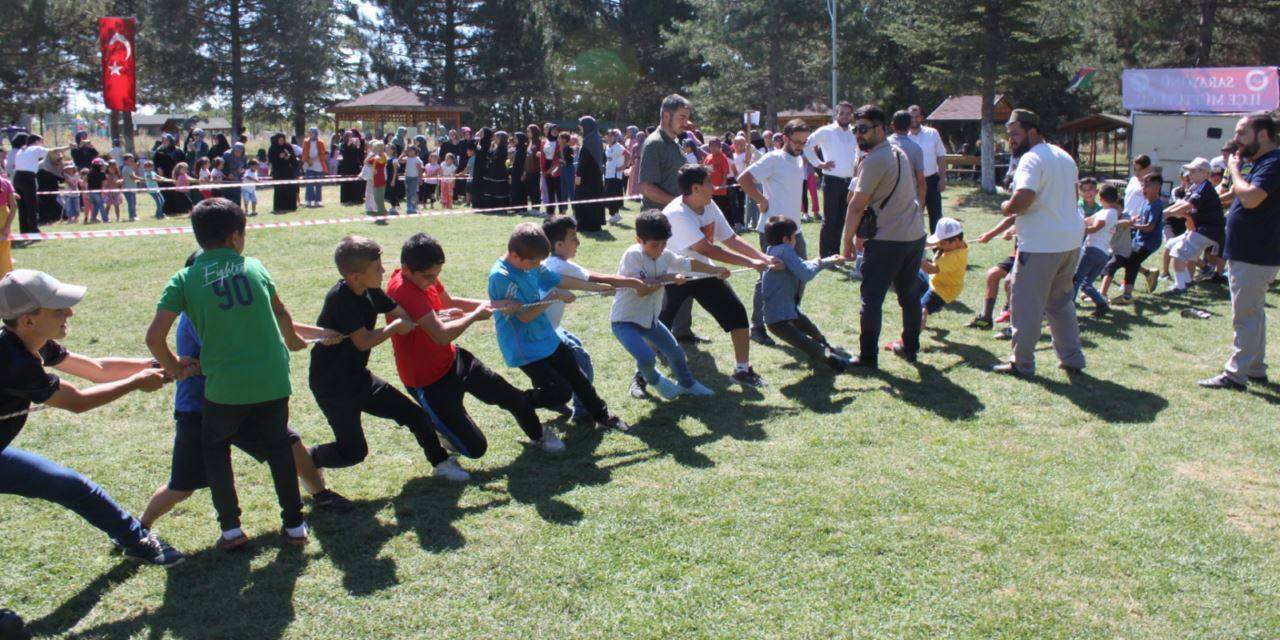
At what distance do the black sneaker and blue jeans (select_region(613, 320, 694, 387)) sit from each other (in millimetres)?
2346

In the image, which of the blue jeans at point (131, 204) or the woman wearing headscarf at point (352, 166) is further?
the woman wearing headscarf at point (352, 166)

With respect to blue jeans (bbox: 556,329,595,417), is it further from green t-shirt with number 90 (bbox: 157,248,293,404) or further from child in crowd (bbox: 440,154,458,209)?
child in crowd (bbox: 440,154,458,209)

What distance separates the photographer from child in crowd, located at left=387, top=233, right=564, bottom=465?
16.7 feet

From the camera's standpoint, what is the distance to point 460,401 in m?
5.38

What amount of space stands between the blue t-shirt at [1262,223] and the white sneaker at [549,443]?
5.30 meters

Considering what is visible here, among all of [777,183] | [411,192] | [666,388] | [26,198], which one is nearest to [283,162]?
[411,192]

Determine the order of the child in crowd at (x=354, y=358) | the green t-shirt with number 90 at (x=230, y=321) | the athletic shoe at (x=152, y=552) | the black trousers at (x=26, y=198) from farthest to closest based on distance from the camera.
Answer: the black trousers at (x=26, y=198), the child in crowd at (x=354, y=358), the athletic shoe at (x=152, y=552), the green t-shirt with number 90 at (x=230, y=321)

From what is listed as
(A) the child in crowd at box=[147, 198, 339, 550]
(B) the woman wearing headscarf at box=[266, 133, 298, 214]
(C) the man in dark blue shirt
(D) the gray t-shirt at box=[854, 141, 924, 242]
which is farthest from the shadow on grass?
(B) the woman wearing headscarf at box=[266, 133, 298, 214]

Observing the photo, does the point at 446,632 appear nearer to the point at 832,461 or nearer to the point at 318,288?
the point at 832,461

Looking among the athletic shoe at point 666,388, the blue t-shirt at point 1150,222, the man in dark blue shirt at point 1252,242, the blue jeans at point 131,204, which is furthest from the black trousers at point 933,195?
the blue jeans at point 131,204

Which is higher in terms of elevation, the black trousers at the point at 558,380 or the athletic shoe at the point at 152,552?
the black trousers at the point at 558,380

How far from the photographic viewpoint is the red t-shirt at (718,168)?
1606 cm

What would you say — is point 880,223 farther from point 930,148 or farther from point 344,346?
point 930,148

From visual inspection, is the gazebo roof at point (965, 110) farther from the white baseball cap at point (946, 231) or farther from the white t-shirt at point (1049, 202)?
the white t-shirt at point (1049, 202)
